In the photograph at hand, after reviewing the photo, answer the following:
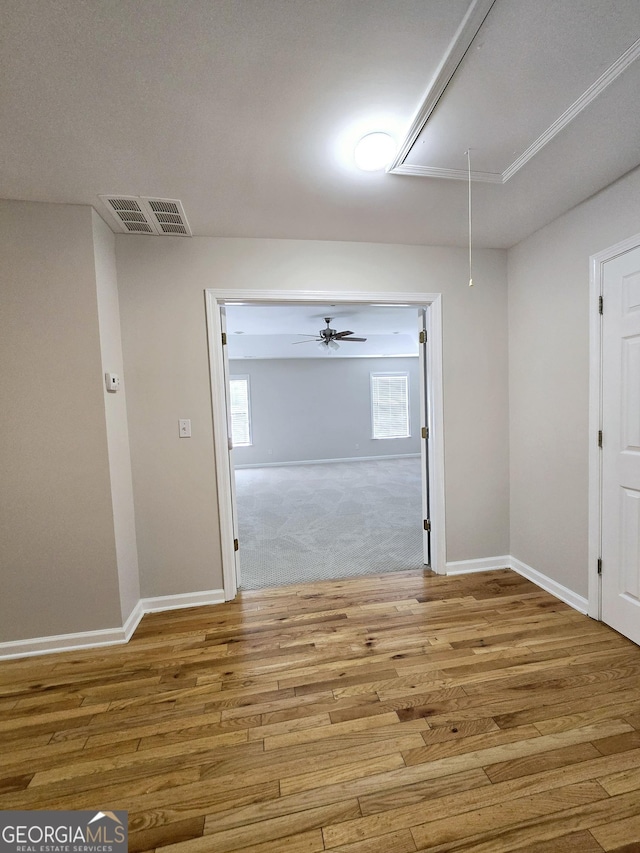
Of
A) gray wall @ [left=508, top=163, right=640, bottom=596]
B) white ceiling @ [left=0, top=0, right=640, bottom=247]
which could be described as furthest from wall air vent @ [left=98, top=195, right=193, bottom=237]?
gray wall @ [left=508, top=163, right=640, bottom=596]

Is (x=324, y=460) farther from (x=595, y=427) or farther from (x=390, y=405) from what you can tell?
(x=595, y=427)

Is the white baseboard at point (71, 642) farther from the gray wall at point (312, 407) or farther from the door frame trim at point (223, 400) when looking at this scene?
the gray wall at point (312, 407)

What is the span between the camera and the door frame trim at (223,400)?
8.00 feet

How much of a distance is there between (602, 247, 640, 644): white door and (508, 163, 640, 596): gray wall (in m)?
0.12

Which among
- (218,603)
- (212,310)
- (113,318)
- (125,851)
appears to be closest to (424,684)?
(125,851)

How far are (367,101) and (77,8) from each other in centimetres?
96

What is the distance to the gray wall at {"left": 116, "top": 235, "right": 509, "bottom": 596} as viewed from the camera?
2.36m

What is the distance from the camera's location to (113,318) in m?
2.22

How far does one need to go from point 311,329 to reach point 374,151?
4857mm

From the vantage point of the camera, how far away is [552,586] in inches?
97.0

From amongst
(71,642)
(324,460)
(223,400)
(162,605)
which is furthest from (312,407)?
(71,642)

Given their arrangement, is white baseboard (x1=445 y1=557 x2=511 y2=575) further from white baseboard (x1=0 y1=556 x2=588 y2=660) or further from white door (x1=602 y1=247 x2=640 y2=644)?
white door (x1=602 y1=247 x2=640 y2=644)

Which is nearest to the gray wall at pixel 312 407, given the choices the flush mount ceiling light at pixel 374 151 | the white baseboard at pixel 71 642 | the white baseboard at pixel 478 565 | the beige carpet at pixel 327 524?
the beige carpet at pixel 327 524

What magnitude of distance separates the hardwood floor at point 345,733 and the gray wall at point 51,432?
0.39m
